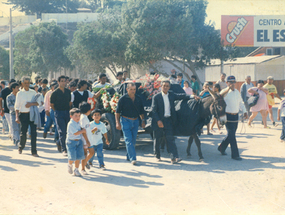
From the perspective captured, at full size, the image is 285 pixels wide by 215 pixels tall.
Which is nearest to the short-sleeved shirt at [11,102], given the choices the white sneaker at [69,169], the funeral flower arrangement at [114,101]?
the funeral flower arrangement at [114,101]

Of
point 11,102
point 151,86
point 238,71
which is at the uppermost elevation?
point 238,71

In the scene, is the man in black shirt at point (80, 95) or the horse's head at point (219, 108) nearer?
the horse's head at point (219, 108)

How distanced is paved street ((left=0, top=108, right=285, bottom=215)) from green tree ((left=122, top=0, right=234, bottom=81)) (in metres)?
18.0

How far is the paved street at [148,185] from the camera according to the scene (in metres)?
5.38

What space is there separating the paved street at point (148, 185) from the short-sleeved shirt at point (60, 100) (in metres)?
1.26

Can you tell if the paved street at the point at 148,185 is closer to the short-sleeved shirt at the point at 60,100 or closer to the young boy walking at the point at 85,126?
the young boy walking at the point at 85,126

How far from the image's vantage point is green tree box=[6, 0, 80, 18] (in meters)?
74.5

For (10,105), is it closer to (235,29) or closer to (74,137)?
(74,137)

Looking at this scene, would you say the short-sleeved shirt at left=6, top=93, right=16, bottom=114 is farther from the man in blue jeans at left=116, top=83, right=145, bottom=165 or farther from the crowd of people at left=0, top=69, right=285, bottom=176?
the man in blue jeans at left=116, top=83, right=145, bottom=165

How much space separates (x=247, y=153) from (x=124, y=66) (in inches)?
1052

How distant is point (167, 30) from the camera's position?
87.8 ft

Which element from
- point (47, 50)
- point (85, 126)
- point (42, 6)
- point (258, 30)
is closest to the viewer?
point (85, 126)

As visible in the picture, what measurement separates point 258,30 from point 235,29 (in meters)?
2.32

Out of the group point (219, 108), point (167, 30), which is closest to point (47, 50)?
point (167, 30)
